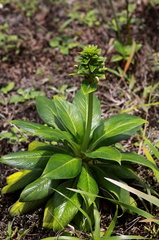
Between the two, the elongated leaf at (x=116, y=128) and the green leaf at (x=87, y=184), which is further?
the elongated leaf at (x=116, y=128)

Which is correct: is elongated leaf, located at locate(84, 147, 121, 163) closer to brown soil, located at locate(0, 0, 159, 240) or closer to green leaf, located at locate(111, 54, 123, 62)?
brown soil, located at locate(0, 0, 159, 240)

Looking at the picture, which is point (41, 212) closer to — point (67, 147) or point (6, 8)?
point (67, 147)

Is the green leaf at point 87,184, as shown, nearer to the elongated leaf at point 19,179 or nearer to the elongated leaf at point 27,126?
the elongated leaf at point 19,179

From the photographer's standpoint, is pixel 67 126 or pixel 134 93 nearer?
pixel 67 126

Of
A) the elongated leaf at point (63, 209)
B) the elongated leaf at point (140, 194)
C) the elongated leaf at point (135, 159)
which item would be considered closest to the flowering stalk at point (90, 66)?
the elongated leaf at point (135, 159)

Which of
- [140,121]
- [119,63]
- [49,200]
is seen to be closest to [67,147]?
[49,200]

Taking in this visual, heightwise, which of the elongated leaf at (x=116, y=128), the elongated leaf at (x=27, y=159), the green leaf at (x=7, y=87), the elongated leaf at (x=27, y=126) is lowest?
the elongated leaf at (x=27, y=159)
